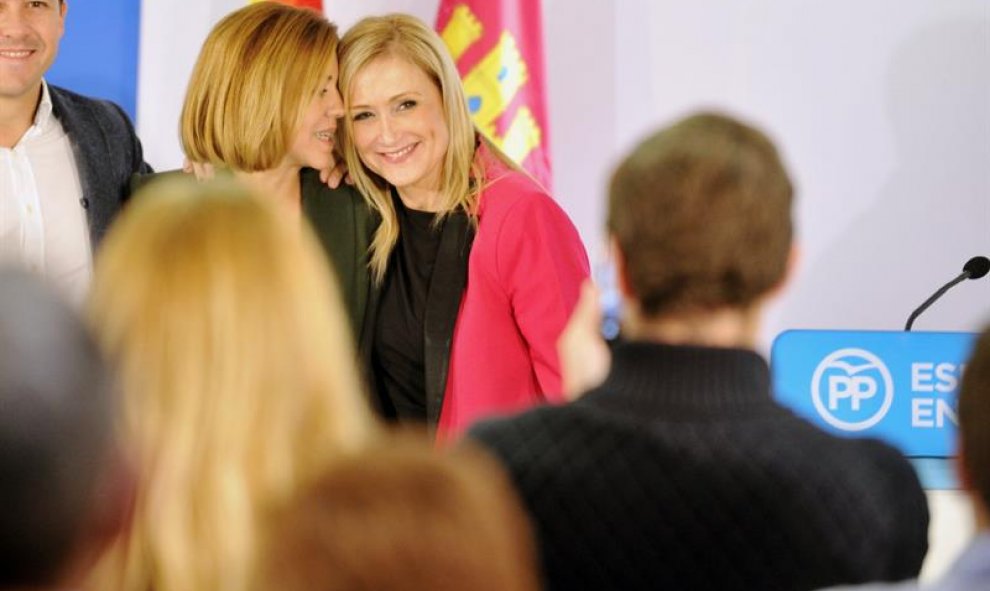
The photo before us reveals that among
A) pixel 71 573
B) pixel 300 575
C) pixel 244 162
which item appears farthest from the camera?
pixel 244 162

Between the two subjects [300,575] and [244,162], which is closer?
[300,575]

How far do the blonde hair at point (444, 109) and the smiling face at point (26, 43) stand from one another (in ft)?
2.36

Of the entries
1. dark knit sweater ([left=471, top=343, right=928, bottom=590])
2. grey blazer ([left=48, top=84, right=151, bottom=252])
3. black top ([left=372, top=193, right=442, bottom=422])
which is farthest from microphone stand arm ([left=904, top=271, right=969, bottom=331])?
dark knit sweater ([left=471, top=343, right=928, bottom=590])

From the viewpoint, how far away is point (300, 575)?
845 millimetres

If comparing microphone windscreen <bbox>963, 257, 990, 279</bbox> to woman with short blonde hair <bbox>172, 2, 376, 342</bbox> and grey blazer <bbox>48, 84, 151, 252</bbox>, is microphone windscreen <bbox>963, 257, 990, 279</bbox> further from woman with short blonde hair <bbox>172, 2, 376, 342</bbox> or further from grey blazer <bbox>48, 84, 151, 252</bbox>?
grey blazer <bbox>48, 84, 151, 252</bbox>

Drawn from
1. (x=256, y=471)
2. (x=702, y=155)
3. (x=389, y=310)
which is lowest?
(x=389, y=310)

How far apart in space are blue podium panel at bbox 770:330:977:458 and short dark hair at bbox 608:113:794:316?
5.23 ft

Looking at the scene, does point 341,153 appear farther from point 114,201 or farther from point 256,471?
point 256,471

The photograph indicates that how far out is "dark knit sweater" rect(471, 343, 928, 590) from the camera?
1.62 meters

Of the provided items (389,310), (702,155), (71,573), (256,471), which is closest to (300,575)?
(71,573)

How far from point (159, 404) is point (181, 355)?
48 mm

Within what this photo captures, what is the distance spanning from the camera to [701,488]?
1618 millimetres

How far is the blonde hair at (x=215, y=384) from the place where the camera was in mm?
1351

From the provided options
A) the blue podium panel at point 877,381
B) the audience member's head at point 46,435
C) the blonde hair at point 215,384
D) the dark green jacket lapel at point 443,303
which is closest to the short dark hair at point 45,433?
the audience member's head at point 46,435
